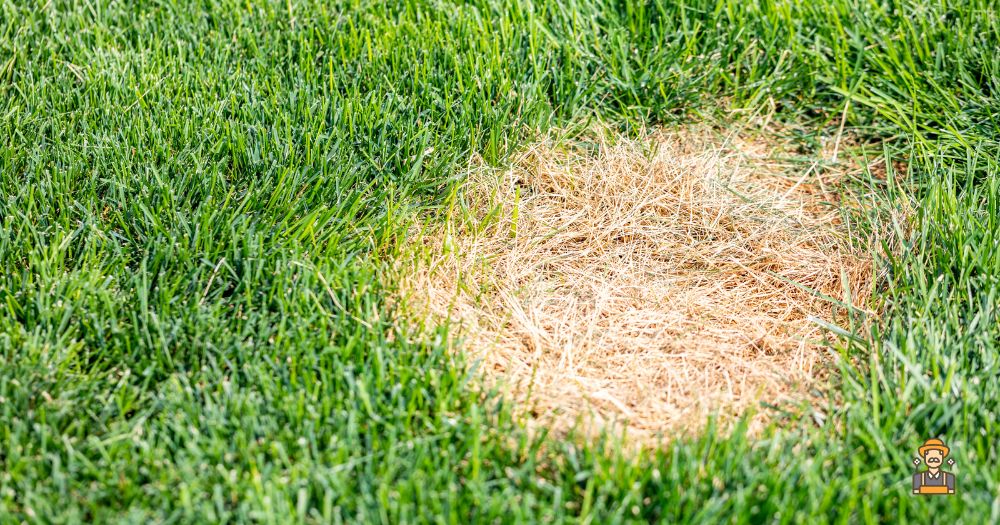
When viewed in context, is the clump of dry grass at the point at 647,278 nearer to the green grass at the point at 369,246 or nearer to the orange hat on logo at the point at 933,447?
the green grass at the point at 369,246

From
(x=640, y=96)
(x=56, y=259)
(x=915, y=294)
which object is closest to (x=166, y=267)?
(x=56, y=259)

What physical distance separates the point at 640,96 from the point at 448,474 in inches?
67.8

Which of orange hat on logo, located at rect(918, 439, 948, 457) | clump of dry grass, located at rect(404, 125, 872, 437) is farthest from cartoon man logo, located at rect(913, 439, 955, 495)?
clump of dry grass, located at rect(404, 125, 872, 437)

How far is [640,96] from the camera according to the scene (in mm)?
3137

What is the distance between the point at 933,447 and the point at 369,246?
1.46 metres

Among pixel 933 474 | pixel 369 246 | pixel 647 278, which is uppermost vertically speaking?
pixel 369 246

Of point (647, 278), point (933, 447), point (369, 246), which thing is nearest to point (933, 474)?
point (933, 447)

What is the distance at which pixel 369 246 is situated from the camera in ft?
8.21

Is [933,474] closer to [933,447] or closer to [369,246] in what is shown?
[933,447]

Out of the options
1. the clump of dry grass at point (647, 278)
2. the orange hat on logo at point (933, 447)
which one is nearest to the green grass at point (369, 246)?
the orange hat on logo at point (933, 447)

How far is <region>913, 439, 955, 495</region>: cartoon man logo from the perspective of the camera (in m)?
1.88

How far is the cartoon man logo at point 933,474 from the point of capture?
1.88m

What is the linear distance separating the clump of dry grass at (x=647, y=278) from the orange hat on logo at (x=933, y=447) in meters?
0.35

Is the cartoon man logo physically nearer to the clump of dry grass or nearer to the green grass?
the green grass
